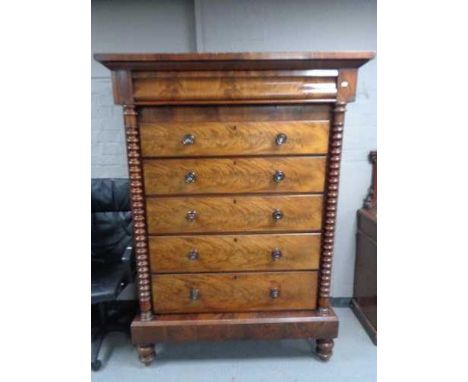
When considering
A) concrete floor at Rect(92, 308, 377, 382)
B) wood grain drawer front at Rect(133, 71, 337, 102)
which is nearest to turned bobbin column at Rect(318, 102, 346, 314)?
wood grain drawer front at Rect(133, 71, 337, 102)

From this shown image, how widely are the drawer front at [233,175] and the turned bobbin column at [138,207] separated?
5 cm

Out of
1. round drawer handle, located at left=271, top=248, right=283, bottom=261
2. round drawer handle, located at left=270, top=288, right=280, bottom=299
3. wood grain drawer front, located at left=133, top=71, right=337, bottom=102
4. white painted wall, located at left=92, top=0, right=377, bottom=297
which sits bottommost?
round drawer handle, located at left=270, top=288, right=280, bottom=299

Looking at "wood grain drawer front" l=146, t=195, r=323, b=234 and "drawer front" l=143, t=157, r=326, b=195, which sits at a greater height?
"drawer front" l=143, t=157, r=326, b=195

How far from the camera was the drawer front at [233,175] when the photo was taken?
1.44 m

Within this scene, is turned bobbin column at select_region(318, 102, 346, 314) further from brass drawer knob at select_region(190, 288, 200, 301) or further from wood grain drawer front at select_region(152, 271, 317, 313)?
brass drawer knob at select_region(190, 288, 200, 301)

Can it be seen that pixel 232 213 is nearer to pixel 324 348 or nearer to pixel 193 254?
pixel 193 254

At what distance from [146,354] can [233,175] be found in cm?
117

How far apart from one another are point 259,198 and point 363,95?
1127 mm

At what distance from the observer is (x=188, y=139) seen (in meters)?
1.40

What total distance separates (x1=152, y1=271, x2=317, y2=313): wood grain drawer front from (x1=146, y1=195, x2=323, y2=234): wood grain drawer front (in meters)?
0.27

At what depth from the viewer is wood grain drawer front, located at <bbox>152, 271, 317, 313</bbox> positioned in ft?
5.13

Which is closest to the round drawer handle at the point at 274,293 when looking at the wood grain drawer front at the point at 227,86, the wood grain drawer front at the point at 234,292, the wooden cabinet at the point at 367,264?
the wood grain drawer front at the point at 234,292

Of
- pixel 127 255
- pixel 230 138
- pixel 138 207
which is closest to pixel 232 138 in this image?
pixel 230 138
